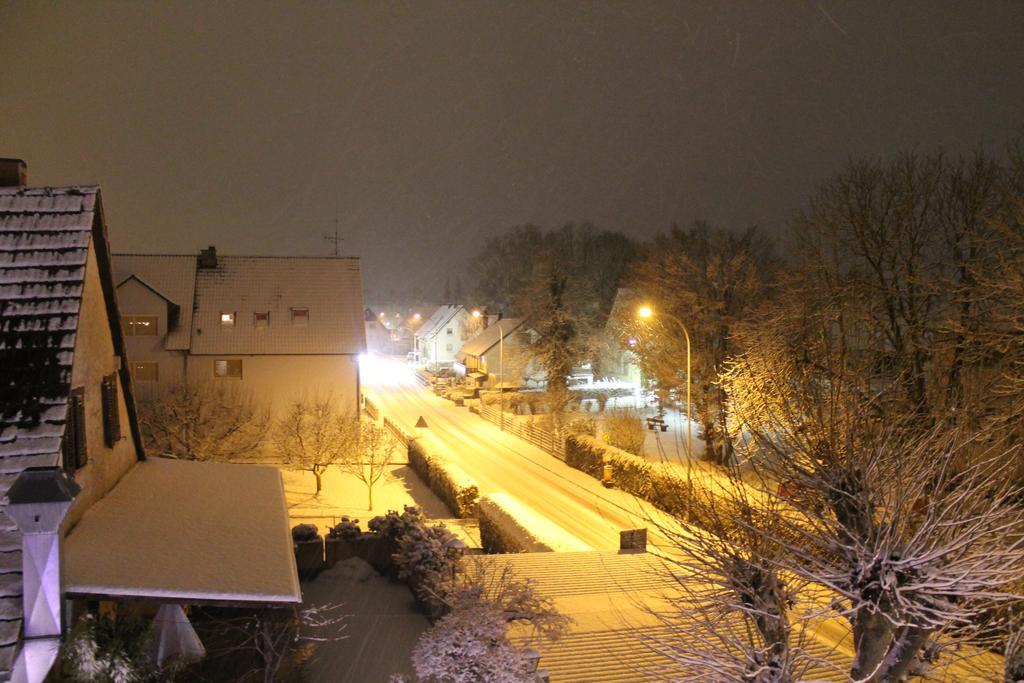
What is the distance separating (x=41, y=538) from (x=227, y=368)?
27.1 m

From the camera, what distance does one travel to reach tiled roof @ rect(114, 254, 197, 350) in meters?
31.9

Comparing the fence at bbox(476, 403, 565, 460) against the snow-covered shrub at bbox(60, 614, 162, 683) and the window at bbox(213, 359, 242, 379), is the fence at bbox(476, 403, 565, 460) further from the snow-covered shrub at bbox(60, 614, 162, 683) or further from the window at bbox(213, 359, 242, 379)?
the snow-covered shrub at bbox(60, 614, 162, 683)

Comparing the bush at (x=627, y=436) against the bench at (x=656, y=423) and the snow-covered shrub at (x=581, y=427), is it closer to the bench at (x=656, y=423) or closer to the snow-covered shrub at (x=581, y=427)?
the snow-covered shrub at (x=581, y=427)

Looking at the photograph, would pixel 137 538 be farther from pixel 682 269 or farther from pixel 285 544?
pixel 682 269

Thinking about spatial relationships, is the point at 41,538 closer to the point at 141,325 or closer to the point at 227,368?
the point at 227,368

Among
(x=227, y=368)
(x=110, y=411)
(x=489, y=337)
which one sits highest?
(x=489, y=337)

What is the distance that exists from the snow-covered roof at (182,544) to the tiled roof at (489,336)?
152 feet

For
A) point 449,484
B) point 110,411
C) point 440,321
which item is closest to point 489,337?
point 440,321

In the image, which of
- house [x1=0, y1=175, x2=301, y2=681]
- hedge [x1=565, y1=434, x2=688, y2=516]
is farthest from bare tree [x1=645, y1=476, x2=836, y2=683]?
hedge [x1=565, y1=434, x2=688, y2=516]

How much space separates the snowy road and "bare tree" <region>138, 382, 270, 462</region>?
713 cm

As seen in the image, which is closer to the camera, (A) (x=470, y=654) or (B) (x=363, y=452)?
(A) (x=470, y=654)

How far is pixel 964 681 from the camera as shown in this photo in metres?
8.58

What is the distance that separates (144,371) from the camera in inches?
1232

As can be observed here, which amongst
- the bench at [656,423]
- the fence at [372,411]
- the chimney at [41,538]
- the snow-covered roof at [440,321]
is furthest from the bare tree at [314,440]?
the snow-covered roof at [440,321]
